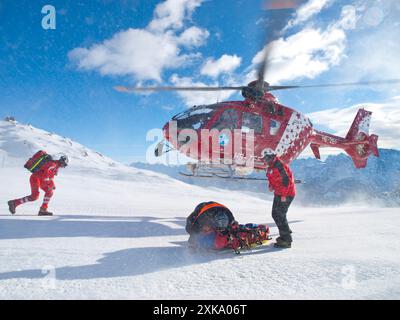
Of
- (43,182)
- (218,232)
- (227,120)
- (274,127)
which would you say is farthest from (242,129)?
(43,182)

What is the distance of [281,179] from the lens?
500 centimetres

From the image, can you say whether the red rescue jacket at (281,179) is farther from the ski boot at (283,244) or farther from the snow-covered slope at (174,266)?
the snow-covered slope at (174,266)

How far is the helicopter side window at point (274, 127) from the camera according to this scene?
413 inches

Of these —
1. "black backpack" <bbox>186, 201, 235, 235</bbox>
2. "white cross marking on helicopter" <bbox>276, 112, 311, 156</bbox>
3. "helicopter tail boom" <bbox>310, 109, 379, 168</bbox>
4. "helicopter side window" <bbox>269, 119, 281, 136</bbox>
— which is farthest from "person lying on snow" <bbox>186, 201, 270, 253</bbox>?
"helicopter tail boom" <bbox>310, 109, 379, 168</bbox>

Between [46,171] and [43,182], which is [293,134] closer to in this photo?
[46,171]

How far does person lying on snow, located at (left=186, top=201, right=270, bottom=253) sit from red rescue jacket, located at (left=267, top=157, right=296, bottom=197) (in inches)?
31.0

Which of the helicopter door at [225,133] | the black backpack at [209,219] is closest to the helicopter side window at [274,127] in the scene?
the helicopter door at [225,133]

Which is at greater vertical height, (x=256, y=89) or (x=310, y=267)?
(x=256, y=89)

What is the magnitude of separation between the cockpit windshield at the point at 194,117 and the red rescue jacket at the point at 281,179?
506cm

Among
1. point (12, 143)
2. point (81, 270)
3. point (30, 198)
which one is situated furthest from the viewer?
point (12, 143)
